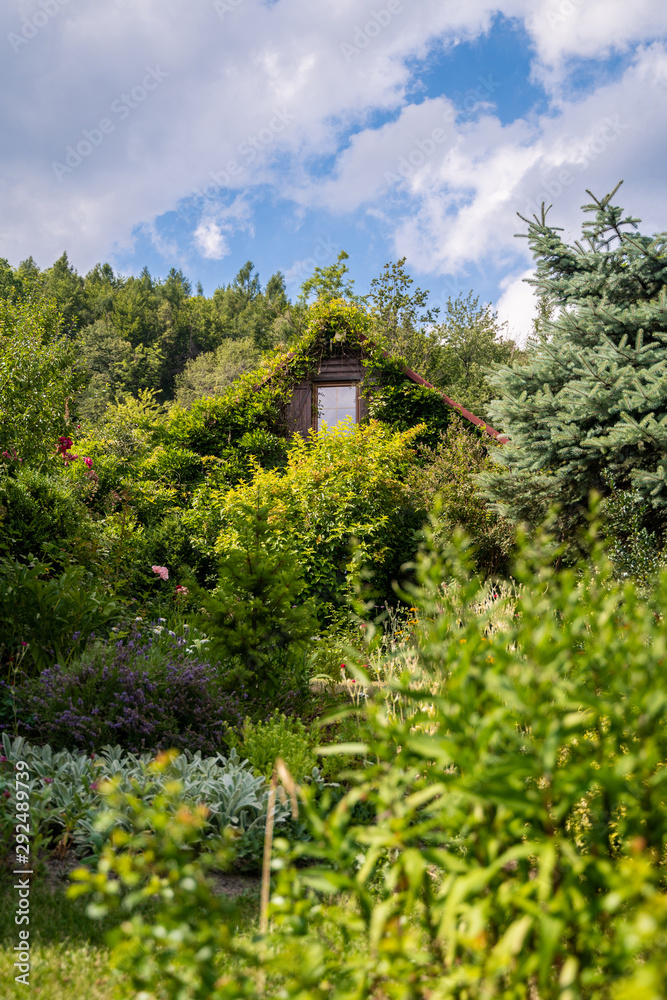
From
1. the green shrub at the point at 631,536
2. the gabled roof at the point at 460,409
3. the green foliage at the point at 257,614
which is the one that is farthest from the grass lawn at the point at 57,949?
the gabled roof at the point at 460,409

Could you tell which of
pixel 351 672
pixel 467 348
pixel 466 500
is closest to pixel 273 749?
pixel 351 672

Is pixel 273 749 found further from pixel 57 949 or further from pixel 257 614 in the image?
pixel 57 949

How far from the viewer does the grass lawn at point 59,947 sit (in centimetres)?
195

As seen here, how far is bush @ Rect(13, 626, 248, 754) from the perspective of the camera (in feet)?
12.2

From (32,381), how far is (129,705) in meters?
3.56

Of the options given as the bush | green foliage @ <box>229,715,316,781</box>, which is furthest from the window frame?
green foliage @ <box>229,715,316,781</box>

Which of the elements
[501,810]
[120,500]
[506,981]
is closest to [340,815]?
[501,810]

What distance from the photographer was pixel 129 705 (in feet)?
12.7

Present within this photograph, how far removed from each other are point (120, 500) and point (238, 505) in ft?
7.09

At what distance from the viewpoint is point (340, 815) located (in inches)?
50.7

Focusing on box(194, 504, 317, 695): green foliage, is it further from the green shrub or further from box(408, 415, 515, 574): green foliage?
box(408, 415, 515, 574): green foliage

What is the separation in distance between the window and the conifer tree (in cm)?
495

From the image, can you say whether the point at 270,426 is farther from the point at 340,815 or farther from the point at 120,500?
the point at 340,815

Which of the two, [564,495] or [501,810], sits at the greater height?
[564,495]
